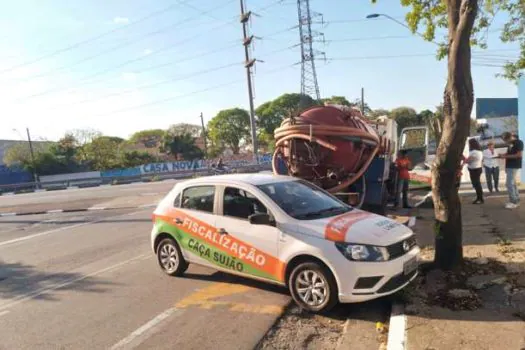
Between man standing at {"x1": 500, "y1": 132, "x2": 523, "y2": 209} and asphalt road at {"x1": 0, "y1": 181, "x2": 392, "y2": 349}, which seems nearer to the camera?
asphalt road at {"x1": 0, "y1": 181, "x2": 392, "y2": 349}

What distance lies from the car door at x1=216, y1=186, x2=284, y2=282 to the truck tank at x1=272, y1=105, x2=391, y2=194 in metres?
3.41

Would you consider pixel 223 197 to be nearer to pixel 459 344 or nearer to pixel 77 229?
pixel 459 344

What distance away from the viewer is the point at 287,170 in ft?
31.8

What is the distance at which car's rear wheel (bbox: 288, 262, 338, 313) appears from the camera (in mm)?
4941

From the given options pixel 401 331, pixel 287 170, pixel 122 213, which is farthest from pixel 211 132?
pixel 401 331

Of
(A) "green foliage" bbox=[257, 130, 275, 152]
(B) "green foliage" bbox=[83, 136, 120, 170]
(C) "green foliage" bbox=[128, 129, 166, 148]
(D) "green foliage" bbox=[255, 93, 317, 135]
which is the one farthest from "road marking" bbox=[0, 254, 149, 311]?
(C) "green foliage" bbox=[128, 129, 166, 148]

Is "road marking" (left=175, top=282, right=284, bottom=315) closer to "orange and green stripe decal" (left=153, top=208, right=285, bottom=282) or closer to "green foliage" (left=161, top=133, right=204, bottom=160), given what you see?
"orange and green stripe decal" (left=153, top=208, right=285, bottom=282)

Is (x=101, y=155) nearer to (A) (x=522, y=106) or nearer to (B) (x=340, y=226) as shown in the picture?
(A) (x=522, y=106)

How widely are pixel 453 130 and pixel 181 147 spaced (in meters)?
68.8

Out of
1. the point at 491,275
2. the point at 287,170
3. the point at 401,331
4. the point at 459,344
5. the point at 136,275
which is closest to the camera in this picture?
the point at 459,344

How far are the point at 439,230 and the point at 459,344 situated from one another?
2.20m

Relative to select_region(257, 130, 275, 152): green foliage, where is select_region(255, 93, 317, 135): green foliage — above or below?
above

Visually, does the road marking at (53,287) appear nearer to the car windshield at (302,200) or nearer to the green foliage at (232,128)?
the car windshield at (302,200)

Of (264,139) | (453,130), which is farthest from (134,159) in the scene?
(453,130)
